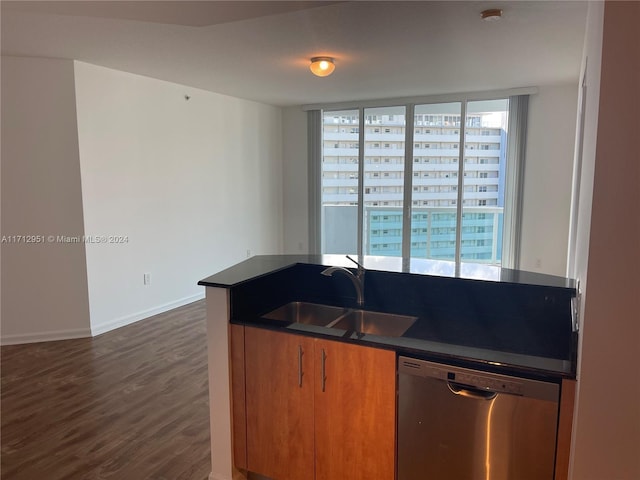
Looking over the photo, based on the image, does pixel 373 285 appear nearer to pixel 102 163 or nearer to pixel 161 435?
pixel 161 435

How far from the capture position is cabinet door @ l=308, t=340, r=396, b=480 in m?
1.80

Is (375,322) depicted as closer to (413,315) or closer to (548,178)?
(413,315)

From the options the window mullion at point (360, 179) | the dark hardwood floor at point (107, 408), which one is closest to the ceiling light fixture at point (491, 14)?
the dark hardwood floor at point (107, 408)

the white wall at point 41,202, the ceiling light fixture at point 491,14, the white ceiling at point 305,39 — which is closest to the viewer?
the white ceiling at point 305,39

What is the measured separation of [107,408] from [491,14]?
3.50 meters

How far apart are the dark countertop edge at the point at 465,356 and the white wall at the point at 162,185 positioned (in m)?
3.18

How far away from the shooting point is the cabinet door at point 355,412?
1804mm

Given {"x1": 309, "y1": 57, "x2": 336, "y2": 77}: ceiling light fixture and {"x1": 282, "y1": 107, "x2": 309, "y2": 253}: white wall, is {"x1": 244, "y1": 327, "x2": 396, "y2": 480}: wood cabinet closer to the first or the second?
{"x1": 309, "y1": 57, "x2": 336, "y2": 77}: ceiling light fixture

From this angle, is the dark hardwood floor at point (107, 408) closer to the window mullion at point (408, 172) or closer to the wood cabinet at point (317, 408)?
the wood cabinet at point (317, 408)

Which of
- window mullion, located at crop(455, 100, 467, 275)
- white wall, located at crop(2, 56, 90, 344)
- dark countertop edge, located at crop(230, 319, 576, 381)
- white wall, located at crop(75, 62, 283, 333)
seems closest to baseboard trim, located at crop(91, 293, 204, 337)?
white wall, located at crop(75, 62, 283, 333)

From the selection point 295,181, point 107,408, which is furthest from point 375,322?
point 295,181

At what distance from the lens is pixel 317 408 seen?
1938 mm

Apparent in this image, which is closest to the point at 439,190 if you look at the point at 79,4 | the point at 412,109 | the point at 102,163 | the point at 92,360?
the point at 412,109

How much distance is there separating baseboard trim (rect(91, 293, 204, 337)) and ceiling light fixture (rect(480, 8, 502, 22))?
414 centimetres
